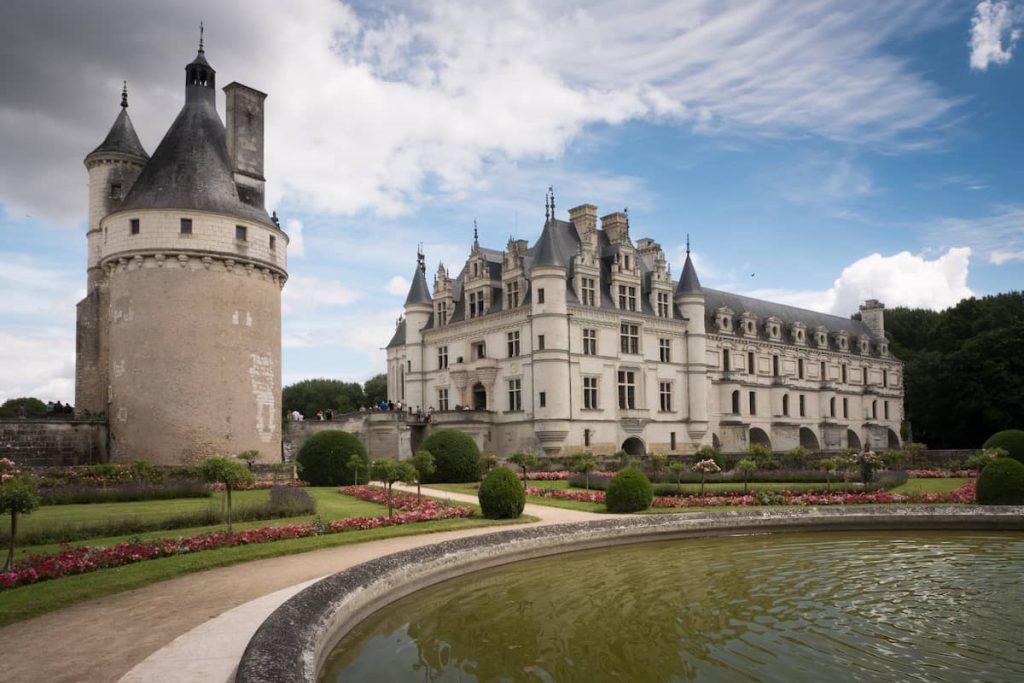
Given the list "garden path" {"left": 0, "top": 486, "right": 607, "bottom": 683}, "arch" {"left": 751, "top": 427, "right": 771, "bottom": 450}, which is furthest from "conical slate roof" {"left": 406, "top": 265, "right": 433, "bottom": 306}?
"garden path" {"left": 0, "top": 486, "right": 607, "bottom": 683}

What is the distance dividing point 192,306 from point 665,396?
2662 cm

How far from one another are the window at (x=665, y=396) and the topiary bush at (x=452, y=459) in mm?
17290

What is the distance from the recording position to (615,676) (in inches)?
294

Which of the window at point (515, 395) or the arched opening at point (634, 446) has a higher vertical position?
the window at point (515, 395)

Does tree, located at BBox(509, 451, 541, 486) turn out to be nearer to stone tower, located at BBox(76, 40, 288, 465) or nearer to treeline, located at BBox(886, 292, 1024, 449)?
stone tower, located at BBox(76, 40, 288, 465)

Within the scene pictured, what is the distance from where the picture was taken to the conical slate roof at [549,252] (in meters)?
38.0

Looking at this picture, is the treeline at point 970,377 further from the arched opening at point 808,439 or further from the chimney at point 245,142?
the chimney at point 245,142

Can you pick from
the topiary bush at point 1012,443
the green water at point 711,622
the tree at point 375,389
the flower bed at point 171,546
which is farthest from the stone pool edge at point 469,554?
the tree at point 375,389

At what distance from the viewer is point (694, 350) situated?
4509 centimetres

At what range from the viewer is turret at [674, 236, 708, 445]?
44.5 meters

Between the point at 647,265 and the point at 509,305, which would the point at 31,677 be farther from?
the point at 647,265

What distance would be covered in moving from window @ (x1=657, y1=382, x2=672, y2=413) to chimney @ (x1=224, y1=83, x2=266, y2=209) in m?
24.3

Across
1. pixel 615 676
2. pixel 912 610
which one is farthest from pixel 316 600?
pixel 912 610

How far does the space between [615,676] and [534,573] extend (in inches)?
215
